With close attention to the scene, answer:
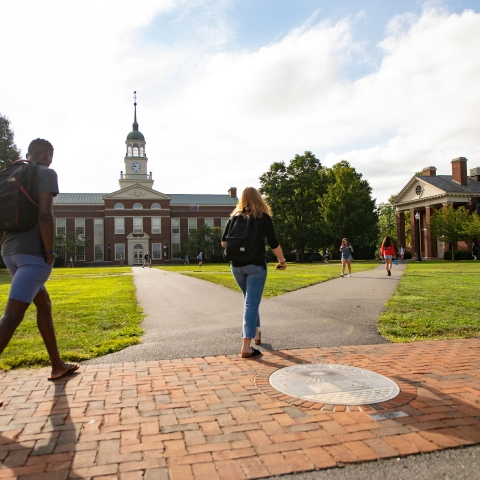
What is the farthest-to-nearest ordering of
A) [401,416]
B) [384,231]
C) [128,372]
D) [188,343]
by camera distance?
[384,231] < [188,343] < [128,372] < [401,416]

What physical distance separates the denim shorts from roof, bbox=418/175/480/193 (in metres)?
51.9

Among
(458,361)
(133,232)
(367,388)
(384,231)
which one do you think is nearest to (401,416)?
(367,388)

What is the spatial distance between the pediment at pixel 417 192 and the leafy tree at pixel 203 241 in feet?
91.0

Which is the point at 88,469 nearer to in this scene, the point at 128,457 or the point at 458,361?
the point at 128,457

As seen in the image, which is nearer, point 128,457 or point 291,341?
point 128,457

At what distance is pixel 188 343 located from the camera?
538 cm

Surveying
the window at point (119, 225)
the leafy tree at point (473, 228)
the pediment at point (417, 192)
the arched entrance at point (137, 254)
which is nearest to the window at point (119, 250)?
the arched entrance at point (137, 254)

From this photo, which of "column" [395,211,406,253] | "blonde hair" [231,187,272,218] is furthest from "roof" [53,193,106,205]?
"blonde hair" [231,187,272,218]

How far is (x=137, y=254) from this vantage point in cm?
7069

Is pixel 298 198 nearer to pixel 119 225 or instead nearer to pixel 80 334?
pixel 119 225

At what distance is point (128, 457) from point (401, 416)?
1.83 metres

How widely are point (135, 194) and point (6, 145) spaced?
1018 inches

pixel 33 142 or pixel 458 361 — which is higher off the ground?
pixel 33 142

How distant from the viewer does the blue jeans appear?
15.6 feet
